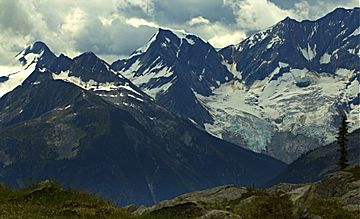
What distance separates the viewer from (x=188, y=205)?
29.7 m

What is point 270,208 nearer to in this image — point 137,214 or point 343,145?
point 137,214

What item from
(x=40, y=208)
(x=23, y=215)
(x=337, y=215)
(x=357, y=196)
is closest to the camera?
(x=23, y=215)

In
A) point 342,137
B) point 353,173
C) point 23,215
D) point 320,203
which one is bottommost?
point 23,215

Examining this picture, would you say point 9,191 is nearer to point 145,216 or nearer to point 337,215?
point 145,216

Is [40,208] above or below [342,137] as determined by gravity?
below

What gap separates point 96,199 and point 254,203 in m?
6.77

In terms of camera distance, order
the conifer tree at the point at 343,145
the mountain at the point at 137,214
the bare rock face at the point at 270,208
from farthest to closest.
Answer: the conifer tree at the point at 343,145
the bare rock face at the point at 270,208
the mountain at the point at 137,214

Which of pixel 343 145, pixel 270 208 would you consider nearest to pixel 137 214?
pixel 270 208

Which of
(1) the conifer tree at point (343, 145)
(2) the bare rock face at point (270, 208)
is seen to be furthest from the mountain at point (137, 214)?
(1) the conifer tree at point (343, 145)

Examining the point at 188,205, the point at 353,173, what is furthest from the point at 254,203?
the point at 353,173

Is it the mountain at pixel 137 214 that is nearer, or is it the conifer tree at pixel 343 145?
the mountain at pixel 137 214

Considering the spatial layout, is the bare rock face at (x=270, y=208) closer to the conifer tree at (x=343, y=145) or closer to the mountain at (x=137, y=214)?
the mountain at (x=137, y=214)

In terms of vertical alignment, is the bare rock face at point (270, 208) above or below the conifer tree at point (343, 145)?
below

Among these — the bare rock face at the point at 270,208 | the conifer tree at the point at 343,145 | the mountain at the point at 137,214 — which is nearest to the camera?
the mountain at the point at 137,214
